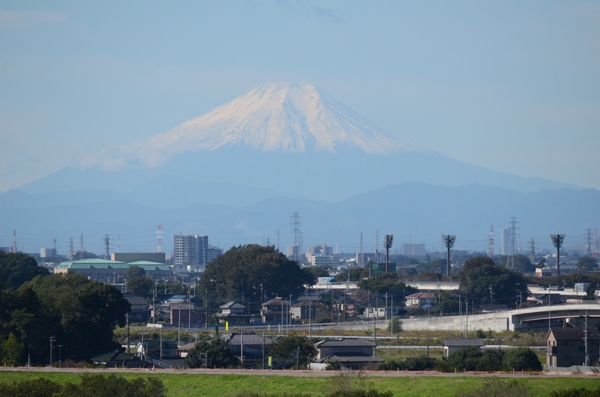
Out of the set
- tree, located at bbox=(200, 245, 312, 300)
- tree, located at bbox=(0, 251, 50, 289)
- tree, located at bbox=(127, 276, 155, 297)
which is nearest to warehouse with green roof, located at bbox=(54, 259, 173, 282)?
tree, located at bbox=(127, 276, 155, 297)

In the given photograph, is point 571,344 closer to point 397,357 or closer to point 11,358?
point 397,357

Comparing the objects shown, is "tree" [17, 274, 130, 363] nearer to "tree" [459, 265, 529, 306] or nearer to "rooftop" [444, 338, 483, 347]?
"rooftop" [444, 338, 483, 347]

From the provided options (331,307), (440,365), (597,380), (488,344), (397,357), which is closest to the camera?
(597,380)

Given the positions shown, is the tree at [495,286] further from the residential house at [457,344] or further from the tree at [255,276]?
the residential house at [457,344]

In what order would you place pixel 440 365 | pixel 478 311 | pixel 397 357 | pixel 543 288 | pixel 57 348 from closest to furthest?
pixel 440 365
pixel 57 348
pixel 397 357
pixel 478 311
pixel 543 288

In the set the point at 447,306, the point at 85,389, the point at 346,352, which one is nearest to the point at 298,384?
the point at 85,389

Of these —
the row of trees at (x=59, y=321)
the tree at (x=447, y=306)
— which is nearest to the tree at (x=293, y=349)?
the row of trees at (x=59, y=321)

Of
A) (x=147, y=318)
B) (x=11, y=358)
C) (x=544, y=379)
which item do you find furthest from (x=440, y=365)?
(x=147, y=318)

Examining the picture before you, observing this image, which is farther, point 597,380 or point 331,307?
point 331,307
